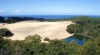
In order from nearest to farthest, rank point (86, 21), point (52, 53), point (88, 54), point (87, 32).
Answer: point (88, 54) < point (52, 53) < point (87, 32) < point (86, 21)

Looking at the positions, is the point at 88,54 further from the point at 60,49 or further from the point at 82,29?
the point at 82,29

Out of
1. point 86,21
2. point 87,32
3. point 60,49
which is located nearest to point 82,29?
point 87,32

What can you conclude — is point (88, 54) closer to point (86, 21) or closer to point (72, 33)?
point (72, 33)

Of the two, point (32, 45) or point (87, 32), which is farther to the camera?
point (87, 32)

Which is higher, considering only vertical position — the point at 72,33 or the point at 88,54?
the point at 88,54

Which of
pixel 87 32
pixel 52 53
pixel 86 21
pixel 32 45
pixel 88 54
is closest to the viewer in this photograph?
pixel 88 54

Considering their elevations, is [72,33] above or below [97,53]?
below

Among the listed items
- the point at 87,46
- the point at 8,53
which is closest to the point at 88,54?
the point at 87,46

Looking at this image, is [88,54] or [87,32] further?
[87,32]

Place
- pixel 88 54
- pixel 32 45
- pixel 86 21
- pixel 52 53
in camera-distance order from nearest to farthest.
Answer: pixel 88 54, pixel 52 53, pixel 32 45, pixel 86 21
